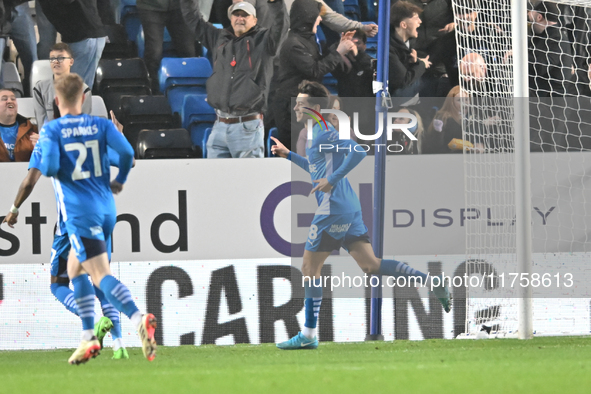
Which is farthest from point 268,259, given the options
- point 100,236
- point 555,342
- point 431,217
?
point 100,236

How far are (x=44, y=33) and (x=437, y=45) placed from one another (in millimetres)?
4422

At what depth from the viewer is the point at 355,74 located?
9.10 m

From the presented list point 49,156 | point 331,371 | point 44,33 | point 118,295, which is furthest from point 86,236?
point 44,33

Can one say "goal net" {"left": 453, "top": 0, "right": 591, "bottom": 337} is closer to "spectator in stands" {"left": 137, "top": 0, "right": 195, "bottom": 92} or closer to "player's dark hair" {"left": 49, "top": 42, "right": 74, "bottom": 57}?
"spectator in stands" {"left": 137, "top": 0, "right": 195, "bottom": 92}

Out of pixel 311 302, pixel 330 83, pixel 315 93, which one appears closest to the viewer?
pixel 311 302

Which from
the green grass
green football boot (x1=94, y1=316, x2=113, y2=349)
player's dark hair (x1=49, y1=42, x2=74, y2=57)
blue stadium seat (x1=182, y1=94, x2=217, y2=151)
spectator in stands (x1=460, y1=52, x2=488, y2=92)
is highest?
player's dark hair (x1=49, y1=42, x2=74, y2=57)

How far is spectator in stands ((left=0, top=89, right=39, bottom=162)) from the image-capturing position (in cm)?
836

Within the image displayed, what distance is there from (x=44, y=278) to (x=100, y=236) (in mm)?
3525

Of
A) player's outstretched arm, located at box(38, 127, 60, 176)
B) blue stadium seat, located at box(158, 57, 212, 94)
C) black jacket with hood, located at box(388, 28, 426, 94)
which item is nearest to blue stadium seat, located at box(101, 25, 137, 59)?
blue stadium seat, located at box(158, 57, 212, 94)

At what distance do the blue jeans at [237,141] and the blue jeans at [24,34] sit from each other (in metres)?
2.19

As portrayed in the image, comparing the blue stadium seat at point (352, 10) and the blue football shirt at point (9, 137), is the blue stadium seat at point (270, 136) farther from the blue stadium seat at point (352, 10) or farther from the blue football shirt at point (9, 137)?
the blue football shirt at point (9, 137)

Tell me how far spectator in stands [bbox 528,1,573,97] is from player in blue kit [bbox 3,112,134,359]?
497 cm

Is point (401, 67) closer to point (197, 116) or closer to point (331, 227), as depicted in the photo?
point (197, 116)

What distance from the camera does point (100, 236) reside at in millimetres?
4914
